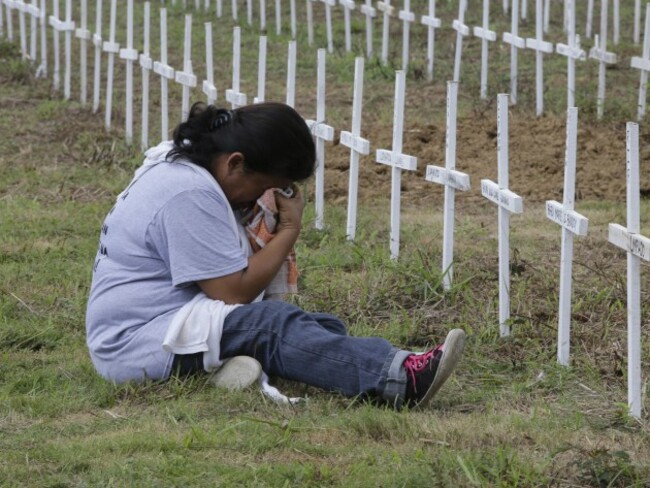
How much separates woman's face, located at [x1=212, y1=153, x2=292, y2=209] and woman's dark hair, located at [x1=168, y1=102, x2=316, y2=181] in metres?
0.02

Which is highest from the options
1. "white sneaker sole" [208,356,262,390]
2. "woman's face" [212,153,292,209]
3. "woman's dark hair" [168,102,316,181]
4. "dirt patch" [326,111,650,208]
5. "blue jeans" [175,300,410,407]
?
"woman's dark hair" [168,102,316,181]

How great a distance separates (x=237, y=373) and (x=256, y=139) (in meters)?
0.76

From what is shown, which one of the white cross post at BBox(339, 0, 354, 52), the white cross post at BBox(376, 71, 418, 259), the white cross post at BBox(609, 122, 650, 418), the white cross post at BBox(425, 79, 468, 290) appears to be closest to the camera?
the white cross post at BBox(609, 122, 650, 418)

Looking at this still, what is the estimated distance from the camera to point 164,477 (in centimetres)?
330

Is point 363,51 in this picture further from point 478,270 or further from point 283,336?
point 283,336

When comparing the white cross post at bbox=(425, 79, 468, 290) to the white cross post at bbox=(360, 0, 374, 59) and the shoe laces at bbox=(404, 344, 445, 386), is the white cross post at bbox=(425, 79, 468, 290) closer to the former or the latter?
the shoe laces at bbox=(404, 344, 445, 386)

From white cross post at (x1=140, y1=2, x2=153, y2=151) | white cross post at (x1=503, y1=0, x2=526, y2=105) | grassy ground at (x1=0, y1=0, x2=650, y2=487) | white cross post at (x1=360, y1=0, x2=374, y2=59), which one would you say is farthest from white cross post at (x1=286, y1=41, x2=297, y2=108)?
white cross post at (x1=360, y1=0, x2=374, y2=59)

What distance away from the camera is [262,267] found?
4.12 m

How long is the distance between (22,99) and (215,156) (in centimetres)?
653

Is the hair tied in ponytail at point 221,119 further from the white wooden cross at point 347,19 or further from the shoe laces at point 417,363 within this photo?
the white wooden cross at point 347,19

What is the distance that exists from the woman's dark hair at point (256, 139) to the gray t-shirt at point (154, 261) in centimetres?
10

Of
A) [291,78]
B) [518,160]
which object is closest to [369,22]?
[518,160]

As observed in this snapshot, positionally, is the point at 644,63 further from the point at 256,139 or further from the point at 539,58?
the point at 256,139

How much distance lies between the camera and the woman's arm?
4.05 metres
